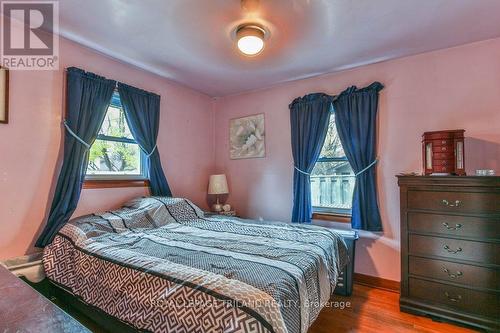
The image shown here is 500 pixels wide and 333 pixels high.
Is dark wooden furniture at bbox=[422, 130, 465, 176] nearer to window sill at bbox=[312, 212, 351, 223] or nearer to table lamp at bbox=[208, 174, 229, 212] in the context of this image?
window sill at bbox=[312, 212, 351, 223]

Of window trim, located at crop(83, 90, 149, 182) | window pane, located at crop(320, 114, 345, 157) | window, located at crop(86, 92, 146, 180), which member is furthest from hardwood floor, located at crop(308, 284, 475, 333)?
window, located at crop(86, 92, 146, 180)

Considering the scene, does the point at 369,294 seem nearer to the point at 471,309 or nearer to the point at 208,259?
the point at 471,309

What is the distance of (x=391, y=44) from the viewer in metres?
2.32

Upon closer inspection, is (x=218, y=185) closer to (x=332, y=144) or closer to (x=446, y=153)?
(x=332, y=144)

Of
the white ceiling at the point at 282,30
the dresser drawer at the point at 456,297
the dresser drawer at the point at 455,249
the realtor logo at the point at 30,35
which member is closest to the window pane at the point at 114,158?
the realtor logo at the point at 30,35

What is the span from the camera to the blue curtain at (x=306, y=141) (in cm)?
297

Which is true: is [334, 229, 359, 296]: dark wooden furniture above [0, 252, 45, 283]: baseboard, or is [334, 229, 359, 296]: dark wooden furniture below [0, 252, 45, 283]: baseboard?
below

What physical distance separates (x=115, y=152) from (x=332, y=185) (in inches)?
98.9

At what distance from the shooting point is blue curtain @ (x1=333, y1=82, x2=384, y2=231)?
2656mm

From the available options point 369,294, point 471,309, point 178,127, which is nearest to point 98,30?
point 178,127

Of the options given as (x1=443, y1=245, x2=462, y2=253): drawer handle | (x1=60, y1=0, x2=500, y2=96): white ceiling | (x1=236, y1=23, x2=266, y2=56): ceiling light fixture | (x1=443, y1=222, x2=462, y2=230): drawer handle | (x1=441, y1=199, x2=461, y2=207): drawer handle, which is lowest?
(x1=443, y1=245, x2=462, y2=253): drawer handle

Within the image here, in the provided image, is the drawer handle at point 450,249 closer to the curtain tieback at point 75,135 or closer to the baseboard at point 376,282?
the baseboard at point 376,282

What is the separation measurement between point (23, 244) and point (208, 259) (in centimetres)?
162

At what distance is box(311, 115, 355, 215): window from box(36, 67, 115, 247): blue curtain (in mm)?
2456
